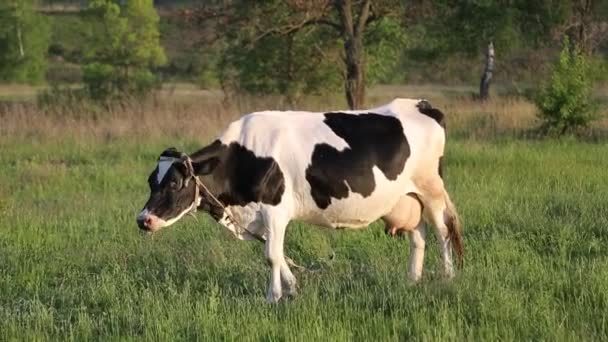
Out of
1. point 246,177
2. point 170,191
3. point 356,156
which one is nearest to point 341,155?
point 356,156

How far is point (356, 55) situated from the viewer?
2095 cm

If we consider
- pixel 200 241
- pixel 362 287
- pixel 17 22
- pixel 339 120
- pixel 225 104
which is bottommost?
pixel 17 22

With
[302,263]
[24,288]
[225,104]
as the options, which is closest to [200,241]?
[302,263]

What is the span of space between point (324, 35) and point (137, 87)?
32.4ft

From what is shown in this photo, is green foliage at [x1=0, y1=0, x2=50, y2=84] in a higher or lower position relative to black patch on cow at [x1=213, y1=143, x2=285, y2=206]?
lower

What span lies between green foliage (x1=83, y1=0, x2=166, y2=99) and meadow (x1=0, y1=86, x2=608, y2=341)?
24987mm

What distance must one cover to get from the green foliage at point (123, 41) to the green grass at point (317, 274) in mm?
27016

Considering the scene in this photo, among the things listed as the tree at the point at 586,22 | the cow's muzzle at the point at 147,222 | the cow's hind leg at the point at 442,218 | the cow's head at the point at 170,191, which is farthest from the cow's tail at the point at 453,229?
the tree at the point at 586,22

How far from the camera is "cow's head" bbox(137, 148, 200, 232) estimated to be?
253 inches

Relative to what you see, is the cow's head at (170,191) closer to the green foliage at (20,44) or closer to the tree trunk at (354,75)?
the tree trunk at (354,75)

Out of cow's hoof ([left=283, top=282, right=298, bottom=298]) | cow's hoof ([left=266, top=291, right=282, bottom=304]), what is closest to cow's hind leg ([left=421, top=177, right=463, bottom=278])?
cow's hoof ([left=283, top=282, right=298, bottom=298])

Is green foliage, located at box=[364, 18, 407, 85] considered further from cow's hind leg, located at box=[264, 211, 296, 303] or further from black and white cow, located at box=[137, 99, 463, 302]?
cow's hind leg, located at box=[264, 211, 296, 303]

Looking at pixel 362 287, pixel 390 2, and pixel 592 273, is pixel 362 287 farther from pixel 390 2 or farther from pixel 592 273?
pixel 390 2

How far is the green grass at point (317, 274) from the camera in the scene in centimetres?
564
